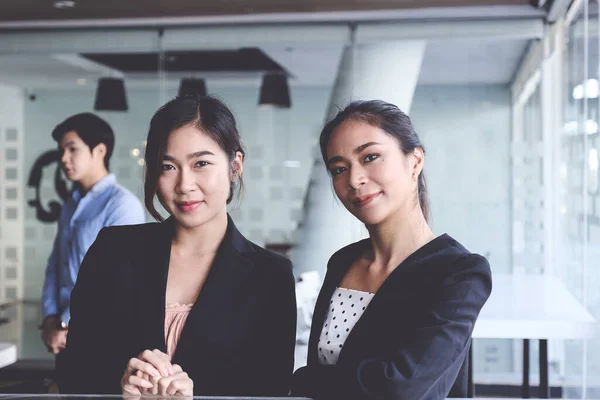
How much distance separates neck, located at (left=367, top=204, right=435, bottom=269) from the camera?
158 cm

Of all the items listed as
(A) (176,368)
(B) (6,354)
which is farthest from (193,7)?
(A) (176,368)

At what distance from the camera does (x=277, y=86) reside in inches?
231

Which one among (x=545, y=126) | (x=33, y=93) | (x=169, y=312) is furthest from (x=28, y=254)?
(x=169, y=312)

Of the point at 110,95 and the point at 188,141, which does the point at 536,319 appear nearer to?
the point at 188,141

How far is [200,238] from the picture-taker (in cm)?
179

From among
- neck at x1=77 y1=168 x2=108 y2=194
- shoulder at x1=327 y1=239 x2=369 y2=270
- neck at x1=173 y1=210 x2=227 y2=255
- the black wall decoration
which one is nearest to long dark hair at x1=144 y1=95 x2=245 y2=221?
neck at x1=173 y1=210 x2=227 y2=255

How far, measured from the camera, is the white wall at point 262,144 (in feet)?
19.3

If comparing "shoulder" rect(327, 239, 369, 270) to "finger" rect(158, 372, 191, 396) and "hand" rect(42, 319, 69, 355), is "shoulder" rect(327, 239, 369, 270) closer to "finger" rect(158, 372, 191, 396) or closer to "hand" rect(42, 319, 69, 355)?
"finger" rect(158, 372, 191, 396)

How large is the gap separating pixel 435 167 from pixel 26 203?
311 cm

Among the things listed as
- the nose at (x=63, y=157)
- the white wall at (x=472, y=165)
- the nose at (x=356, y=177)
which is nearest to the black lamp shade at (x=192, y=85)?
the white wall at (x=472, y=165)

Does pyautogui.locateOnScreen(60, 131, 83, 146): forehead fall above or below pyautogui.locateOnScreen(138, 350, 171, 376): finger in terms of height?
above

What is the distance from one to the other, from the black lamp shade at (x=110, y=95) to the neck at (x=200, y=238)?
173 inches

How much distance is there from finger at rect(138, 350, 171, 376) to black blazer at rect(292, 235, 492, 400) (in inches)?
10.4

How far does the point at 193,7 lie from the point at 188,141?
384cm
